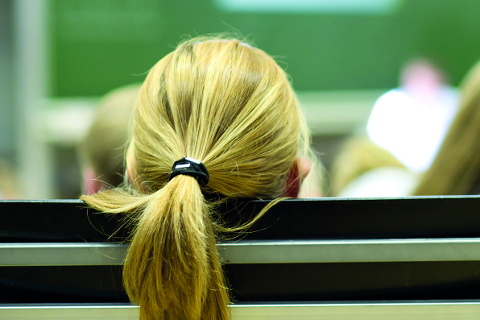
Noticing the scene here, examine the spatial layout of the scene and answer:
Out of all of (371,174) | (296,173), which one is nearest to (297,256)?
(296,173)

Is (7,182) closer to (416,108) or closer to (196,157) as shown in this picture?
(196,157)

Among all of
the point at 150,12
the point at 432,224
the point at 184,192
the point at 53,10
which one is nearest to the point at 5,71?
the point at 53,10

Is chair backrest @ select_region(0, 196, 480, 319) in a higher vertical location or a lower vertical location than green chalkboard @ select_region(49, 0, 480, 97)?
lower

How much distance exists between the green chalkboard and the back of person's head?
1766 mm

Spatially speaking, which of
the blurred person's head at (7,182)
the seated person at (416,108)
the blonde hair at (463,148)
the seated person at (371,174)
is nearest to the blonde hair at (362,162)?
the seated person at (371,174)

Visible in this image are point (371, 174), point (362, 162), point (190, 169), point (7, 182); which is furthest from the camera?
point (7, 182)

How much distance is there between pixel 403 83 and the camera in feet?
10.7

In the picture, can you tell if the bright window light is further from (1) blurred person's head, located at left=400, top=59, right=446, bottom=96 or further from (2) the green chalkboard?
(1) blurred person's head, located at left=400, top=59, right=446, bottom=96

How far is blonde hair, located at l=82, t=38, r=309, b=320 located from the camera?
26.0 inches

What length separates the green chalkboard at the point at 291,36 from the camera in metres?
3.13

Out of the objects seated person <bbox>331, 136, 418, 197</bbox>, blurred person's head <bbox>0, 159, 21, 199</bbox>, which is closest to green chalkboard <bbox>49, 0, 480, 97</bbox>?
blurred person's head <bbox>0, 159, 21, 199</bbox>

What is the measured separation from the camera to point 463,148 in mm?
1290

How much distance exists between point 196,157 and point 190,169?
0.14 ft

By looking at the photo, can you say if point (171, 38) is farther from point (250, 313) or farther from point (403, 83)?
point (250, 313)
